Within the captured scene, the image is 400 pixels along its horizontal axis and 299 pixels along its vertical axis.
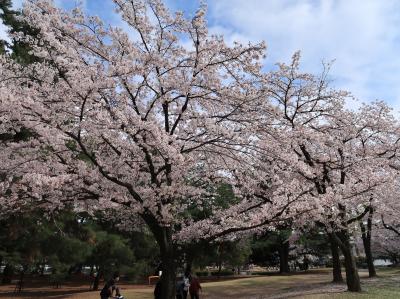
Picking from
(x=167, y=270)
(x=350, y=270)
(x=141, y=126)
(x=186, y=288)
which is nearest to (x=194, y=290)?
(x=186, y=288)

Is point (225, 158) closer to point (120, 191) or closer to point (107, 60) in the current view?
point (120, 191)

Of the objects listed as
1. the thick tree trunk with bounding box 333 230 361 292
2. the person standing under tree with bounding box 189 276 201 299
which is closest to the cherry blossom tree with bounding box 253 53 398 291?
the thick tree trunk with bounding box 333 230 361 292

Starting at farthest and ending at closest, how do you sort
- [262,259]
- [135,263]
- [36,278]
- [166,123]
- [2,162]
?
[262,259] < [36,278] < [135,263] < [166,123] < [2,162]

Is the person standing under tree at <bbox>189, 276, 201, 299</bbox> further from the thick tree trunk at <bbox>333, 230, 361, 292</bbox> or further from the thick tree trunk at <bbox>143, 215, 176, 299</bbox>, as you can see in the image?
the thick tree trunk at <bbox>333, 230, 361, 292</bbox>

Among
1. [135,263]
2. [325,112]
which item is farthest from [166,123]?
[135,263]

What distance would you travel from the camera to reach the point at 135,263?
25812 millimetres

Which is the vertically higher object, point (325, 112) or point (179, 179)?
point (325, 112)

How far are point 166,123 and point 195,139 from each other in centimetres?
81

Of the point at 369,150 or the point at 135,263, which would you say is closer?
the point at 369,150

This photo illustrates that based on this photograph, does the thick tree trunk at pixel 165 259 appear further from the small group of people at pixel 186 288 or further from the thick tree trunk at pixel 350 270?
the thick tree trunk at pixel 350 270

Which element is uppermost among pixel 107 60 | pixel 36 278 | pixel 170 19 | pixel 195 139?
pixel 170 19

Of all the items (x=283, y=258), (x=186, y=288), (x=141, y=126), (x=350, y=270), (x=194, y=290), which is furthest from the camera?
(x=283, y=258)

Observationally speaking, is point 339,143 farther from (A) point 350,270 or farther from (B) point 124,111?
(B) point 124,111

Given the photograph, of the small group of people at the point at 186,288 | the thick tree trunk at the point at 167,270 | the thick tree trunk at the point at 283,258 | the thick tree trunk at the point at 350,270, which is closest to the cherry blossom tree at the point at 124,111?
the thick tree trunk at the point at 167,270
